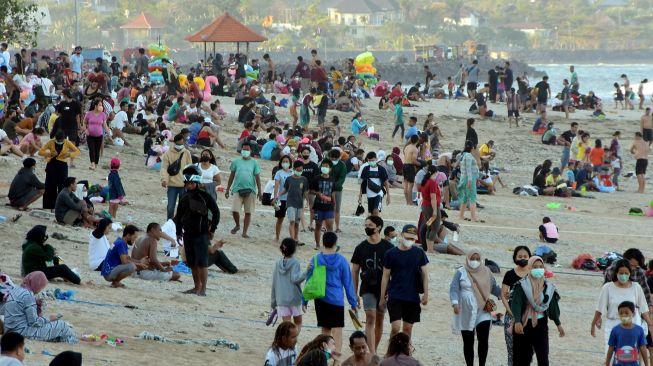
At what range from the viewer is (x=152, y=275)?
576 inches

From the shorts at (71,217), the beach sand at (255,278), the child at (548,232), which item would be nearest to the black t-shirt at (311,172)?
the beach sand at (255,278)

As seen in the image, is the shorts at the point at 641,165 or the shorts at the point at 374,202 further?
the shorts at the point at 641,165

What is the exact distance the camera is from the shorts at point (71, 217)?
56.5 feet

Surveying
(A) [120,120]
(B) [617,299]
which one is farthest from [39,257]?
(A) [120,120]

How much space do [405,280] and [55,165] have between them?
7.82 metres

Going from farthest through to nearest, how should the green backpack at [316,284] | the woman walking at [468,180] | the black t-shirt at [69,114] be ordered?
the black t-shirt at [69,114], the woman walking at [468,180], the green backpack at [316,284]

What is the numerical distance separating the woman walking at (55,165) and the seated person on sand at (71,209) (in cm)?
57

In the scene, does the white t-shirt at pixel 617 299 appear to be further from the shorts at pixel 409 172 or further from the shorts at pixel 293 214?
the shorts at pixel 409 172

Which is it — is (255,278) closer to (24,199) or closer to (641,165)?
(24,199)

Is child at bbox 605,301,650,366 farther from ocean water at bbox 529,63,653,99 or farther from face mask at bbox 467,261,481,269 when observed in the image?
ocean water at bbox 529,63,653,99

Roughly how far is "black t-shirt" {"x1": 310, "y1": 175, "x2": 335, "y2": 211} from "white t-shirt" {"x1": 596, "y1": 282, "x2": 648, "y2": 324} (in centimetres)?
644

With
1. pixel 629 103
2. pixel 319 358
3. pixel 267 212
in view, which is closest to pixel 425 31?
pixel 629 103

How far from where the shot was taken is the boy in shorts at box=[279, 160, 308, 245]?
17266 mm

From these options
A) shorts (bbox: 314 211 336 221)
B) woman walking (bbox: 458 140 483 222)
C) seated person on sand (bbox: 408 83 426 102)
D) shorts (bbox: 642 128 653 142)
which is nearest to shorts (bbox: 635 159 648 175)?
shorts (bbox: 642 128 653 142)
